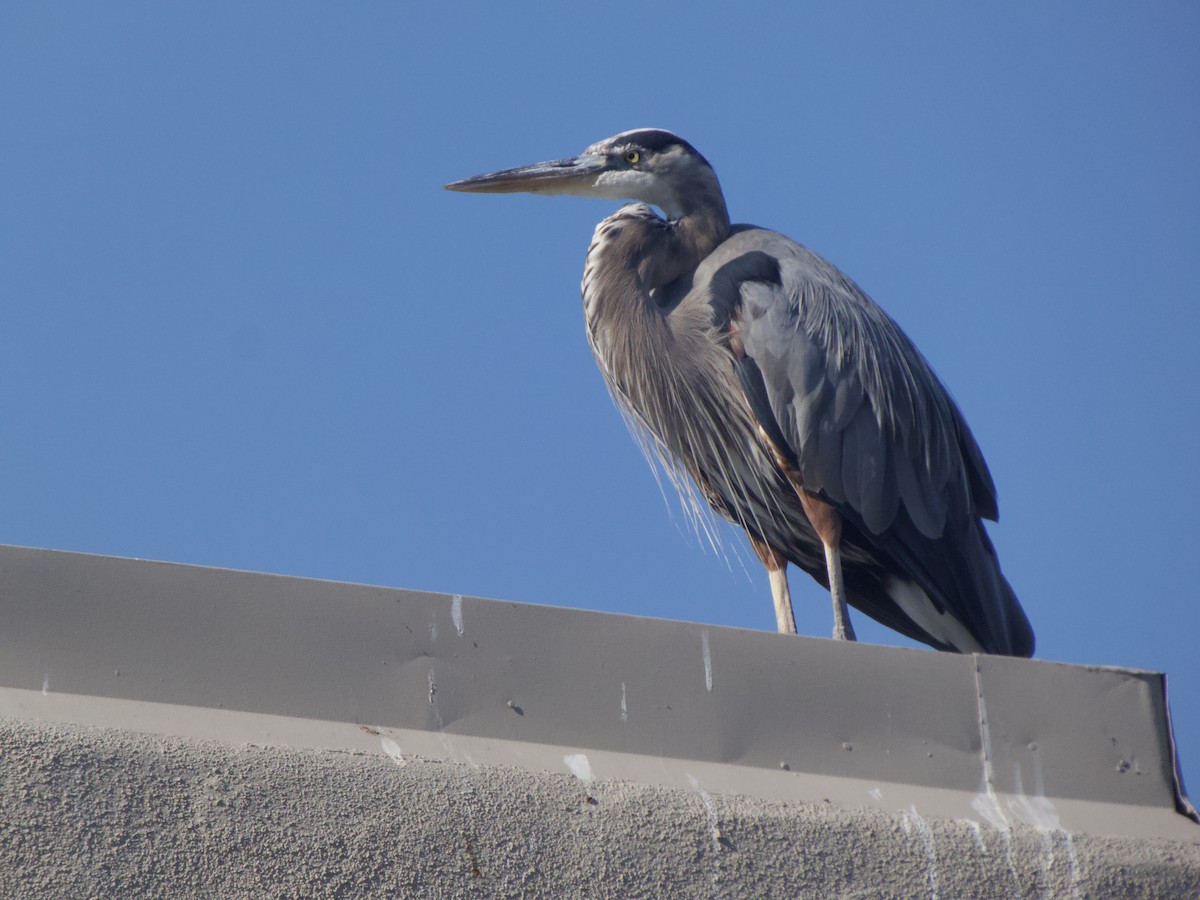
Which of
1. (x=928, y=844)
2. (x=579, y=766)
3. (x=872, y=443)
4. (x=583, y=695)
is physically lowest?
(x=928, y=844)

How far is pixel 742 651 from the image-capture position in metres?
3.01

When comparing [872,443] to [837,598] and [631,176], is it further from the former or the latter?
[631,176]

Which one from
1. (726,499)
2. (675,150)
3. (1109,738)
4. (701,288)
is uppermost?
(675,150)

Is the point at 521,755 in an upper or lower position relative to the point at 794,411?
lower

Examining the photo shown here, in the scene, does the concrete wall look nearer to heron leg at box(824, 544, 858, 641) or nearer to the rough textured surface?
the rough textured surface

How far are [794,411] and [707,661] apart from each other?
1.86 metres

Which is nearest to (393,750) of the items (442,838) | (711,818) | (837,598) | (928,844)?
(442,838)

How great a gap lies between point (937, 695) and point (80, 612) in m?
1.73

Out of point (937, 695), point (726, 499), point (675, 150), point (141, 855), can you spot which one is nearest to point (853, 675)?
point (937, 695)

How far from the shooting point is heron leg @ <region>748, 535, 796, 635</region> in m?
5.04

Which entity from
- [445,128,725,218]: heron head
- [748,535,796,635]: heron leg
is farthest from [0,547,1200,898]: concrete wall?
[445,128,725,218]: heron head

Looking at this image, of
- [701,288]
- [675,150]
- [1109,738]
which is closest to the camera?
[1109,738]

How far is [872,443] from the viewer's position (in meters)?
4.74

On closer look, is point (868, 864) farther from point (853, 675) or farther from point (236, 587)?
point (236, 587)
